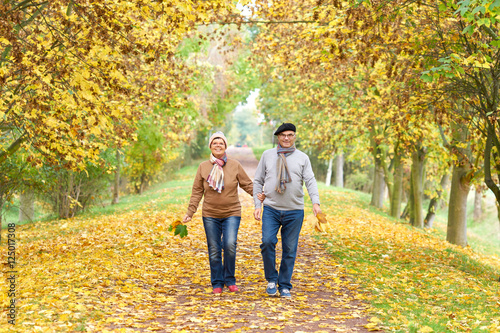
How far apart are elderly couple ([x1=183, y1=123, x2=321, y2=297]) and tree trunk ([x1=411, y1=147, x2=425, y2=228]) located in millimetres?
12586

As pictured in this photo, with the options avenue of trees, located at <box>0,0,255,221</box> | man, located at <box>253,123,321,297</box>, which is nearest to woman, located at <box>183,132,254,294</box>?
man, located at <box>253,123,321,297</box>

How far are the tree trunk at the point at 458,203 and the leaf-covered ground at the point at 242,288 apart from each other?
6.11ft

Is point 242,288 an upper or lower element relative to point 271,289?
lower

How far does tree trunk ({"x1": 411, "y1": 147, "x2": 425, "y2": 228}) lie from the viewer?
18547 millimetres

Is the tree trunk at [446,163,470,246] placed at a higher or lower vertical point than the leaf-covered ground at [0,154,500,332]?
higher

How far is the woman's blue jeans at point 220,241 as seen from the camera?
6.93 m

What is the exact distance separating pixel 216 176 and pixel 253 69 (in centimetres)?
1202

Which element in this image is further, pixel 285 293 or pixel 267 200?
pixel 285 293

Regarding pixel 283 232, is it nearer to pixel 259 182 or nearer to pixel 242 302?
pixel 259 182

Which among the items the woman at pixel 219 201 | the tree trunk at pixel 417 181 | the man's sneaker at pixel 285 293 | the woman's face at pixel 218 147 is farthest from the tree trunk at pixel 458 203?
the woman's face at pixel 218 147

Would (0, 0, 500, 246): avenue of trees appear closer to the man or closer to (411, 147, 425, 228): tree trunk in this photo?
(411, 147, 425, 228): tree trunk

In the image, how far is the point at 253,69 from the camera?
18281 millimetres

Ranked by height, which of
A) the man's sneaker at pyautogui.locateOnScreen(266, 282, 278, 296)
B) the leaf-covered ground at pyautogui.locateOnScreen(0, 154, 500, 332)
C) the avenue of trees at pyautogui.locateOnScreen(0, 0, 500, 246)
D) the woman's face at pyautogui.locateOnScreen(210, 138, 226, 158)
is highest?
the avenue of trees at pyautogui.locateOnScreen(0, 0, 500, 246)

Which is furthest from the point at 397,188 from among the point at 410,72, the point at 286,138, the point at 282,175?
the point at 282,175
